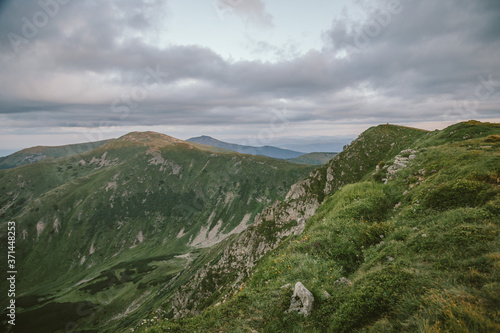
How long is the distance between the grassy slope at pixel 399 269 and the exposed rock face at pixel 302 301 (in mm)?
339

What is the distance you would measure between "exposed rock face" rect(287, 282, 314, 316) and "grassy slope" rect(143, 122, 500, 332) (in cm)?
34

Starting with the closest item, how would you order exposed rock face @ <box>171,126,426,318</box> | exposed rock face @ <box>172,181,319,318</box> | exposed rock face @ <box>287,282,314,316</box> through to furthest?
exposed rock face @ <box>287,282,314,316</box> → exposed rock face @ <box>172,181,319,318</box> → exposed rock face @ <box>171,126,426,318</box>

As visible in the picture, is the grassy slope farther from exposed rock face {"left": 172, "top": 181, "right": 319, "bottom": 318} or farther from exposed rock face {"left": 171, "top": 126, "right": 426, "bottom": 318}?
exposed rock face {"left": 171, "top": 126, "right": 426, "bottom": 318}

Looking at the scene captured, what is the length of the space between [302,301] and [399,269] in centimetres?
452

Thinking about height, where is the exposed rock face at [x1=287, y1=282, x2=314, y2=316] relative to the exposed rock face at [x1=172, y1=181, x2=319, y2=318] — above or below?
above

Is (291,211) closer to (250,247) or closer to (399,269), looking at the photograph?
(250,247)

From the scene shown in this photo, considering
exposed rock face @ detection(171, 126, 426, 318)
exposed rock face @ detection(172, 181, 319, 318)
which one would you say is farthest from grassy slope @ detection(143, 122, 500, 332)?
exposed rock face @ detection(171, 126, 426, 318)

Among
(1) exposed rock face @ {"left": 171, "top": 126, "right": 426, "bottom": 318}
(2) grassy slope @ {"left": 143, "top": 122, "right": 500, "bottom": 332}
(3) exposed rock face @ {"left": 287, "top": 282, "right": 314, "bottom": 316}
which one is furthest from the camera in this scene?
(1) exposed rock face @ {"left": 171, "top": 126, "right": 426, "bottom": 318}

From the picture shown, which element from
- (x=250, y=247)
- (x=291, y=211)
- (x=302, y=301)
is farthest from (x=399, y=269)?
(x=250, y=247)

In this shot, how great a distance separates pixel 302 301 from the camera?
10094 mm

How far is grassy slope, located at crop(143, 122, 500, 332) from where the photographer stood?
6.88 meters

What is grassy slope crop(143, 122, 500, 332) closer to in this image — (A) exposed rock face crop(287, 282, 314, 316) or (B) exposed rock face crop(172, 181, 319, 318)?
(A) exposed rock face crop(287, 282, 314, 316)

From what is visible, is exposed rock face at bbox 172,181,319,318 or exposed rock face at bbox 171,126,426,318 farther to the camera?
exposed rock face at bbox 171,126,426,318

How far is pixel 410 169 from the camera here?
24.1 m
